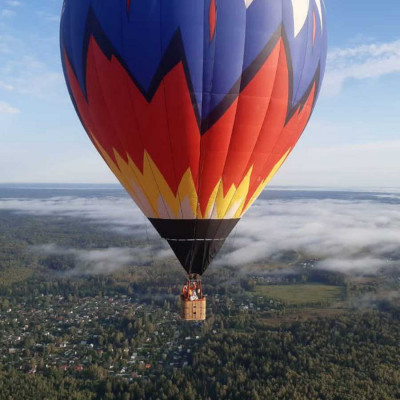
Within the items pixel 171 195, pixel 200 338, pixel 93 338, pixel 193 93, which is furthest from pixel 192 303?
pixel 93 338

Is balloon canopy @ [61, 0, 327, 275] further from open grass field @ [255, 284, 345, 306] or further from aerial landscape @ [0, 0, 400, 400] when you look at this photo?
open grass field @ [255, 284, 345, 306]

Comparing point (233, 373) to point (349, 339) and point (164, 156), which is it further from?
point (164, 156)

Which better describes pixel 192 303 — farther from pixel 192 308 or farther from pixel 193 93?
pixel 193 93

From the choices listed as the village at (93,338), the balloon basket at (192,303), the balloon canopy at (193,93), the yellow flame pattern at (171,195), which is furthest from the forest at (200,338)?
the balloon canopy at (193,93)

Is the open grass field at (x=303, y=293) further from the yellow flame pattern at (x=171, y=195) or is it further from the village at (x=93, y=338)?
the yellow flame pattern at (x=171, y=195)

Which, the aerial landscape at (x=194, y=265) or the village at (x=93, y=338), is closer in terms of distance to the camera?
the aerial landscape at (x=194, y=265)

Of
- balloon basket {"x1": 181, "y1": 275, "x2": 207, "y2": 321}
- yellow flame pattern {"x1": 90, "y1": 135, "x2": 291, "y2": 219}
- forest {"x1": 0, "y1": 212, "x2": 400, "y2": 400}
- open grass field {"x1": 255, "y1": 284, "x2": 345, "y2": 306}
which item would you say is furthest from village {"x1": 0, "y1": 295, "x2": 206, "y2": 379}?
yellow flame pattern {"x1": 90, "y1": 135, "x2": 291, "y2": 219}
